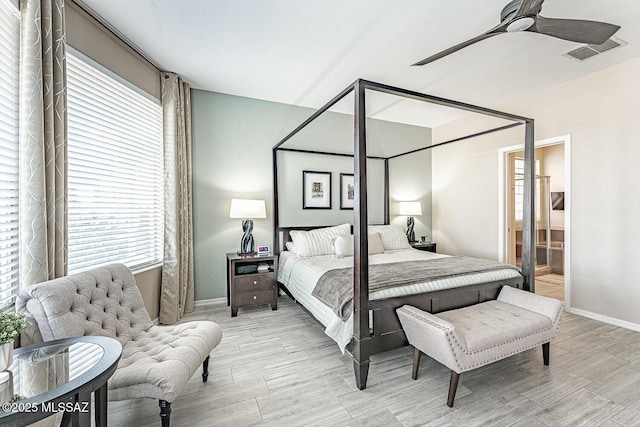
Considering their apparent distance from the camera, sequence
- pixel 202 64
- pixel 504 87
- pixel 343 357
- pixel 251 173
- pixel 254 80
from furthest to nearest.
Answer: pixel 251 173 → pixel 504 87 → pixel 254 80 → pixel 202 64 → pixel 343 357

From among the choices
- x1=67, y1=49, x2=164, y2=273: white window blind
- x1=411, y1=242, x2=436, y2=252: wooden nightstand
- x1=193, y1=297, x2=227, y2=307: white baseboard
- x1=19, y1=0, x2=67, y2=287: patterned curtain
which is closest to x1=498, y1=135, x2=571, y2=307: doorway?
x1=411, y1=242, x2=436, y2=252: wooden nightstand

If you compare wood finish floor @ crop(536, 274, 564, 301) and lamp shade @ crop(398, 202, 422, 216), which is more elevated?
lamp shade @ crop(398, 202, 422, 216)

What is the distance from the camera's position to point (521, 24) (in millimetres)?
1788

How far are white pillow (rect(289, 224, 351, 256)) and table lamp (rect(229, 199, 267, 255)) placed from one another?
0.56m

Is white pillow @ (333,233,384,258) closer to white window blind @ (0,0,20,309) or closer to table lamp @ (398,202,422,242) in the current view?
table lamp @ (398,202,422,242)

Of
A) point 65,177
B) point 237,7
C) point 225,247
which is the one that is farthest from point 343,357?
point 237,7

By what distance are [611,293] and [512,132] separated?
2342mm

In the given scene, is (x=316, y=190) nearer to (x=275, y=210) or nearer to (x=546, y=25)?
(x=275, y=210)

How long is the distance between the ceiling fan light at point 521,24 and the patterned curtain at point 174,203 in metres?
3.25

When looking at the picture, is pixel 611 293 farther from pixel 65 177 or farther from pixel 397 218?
pixel 65 177

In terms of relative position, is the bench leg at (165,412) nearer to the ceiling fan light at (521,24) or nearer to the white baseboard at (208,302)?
the white baseboard at (208,302)

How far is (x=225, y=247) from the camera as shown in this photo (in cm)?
388

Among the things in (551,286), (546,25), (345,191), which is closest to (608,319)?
(551,286)

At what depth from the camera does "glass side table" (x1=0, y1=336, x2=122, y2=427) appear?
949 millimetres
